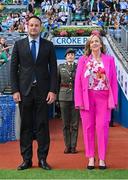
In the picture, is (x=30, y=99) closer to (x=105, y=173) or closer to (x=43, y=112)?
(x=43, y=112)

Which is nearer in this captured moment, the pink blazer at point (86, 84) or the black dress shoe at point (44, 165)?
the pink blazer at point (86, 84)

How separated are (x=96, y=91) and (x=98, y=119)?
0.40 metres

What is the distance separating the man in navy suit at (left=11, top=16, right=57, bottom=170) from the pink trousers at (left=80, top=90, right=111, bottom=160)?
544 millimetres

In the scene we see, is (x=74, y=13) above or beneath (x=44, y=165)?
above

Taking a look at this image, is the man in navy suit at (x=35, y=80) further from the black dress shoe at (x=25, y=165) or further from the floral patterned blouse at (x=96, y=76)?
the floral patterned blouse at (x=96, y=76)

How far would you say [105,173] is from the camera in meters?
7.24

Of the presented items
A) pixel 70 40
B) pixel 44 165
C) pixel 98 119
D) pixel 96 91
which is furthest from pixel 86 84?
pixel 70 40

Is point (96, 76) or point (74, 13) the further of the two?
point (74, 13)

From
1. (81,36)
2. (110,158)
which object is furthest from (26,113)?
(81,36)

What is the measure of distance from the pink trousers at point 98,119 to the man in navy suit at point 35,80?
0.54 meters

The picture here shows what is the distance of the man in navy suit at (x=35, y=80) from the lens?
24.1 feet

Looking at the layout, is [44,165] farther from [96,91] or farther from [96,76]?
[96,76]

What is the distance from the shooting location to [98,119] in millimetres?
7406

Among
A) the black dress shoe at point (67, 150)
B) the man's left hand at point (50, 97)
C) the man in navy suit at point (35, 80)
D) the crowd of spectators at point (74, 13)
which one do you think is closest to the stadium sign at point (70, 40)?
the crowd of spectators at point (74, 13)
